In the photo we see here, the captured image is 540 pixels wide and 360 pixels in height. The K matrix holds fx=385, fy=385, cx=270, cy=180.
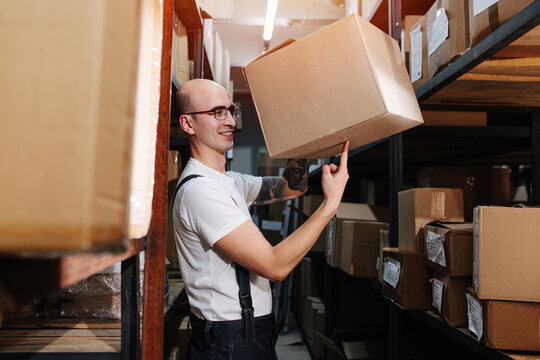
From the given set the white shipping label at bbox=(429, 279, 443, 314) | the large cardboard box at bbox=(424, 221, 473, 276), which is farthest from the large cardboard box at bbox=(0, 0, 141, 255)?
the white shipping label at bbox=(429, 279, 443, 314)

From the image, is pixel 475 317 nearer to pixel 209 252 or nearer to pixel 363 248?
pixel 209 252

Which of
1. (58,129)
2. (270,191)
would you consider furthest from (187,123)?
(58,129)

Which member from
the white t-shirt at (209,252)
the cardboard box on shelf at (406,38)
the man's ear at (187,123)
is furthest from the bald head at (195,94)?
the cardboard box on shelf at (406,38)

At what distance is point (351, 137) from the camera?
46.7 inches

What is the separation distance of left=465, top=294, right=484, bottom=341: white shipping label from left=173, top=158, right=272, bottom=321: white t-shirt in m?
0.68

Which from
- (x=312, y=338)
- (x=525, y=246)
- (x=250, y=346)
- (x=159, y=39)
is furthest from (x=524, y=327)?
(x=312, y=338)

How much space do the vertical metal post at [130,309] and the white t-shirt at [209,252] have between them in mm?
475

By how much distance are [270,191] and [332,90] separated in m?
0.91

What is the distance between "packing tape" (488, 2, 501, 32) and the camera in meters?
0.89

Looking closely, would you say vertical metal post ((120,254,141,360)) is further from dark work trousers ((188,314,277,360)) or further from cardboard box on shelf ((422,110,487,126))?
cardboard box on shelf ((422,110,487,126))

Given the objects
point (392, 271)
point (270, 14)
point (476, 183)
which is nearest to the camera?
point (392, 271)

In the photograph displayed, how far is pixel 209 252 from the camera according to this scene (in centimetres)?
135

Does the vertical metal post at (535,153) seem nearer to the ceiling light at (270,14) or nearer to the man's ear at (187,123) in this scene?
the man's ear at (187,123)

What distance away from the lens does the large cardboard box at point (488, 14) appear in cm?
85
